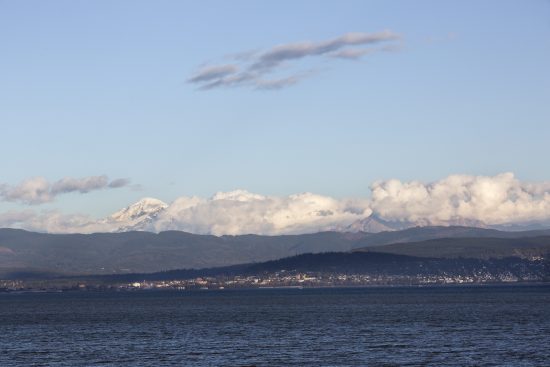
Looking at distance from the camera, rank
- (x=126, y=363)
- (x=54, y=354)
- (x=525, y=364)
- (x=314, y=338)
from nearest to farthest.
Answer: (x=525, y=364) → (x=126, y=363) → (x=54, y=354) → (x=314, y=338)

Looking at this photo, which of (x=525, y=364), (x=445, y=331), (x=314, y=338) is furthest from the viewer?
(x=445, y=331)

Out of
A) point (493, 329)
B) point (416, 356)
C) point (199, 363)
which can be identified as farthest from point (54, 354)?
point (493, 329)

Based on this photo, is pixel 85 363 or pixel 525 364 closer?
pixel 525 364

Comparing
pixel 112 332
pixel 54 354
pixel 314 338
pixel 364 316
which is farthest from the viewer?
pixel 364 316

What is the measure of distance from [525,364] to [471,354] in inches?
398

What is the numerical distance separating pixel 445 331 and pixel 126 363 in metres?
52.5

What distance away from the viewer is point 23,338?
144m

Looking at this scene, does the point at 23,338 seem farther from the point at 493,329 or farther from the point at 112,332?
the point at 493,329

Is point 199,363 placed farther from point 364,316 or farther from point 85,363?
point 364,316

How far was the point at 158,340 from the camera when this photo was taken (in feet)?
437

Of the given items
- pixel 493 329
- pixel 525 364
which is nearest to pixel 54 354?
pixel 525 364

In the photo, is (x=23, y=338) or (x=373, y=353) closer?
(x=373, y=353)

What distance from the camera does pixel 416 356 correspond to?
4146 inches

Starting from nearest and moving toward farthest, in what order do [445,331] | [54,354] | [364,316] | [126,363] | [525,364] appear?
[525,364], [126,363], [54,354], [445,331], [364,316]
